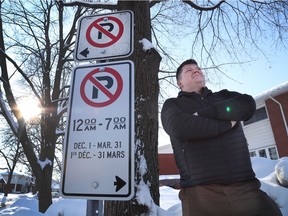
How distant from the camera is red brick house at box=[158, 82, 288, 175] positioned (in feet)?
42.9

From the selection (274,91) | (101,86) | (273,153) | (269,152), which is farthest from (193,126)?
(269,152)

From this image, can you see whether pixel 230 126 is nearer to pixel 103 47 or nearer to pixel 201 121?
pixel 201 121

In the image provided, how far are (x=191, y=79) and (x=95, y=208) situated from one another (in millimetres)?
1271

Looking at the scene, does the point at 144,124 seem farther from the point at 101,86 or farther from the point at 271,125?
the point at 271,125

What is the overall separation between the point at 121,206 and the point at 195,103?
1.20 meters

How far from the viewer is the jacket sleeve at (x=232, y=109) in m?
1.78

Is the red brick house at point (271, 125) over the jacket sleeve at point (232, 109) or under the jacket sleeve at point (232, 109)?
over

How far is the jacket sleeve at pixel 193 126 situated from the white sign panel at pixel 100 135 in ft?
1.14

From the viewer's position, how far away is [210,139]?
1.73 meters

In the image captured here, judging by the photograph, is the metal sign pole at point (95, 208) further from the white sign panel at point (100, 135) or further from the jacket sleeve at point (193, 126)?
the jacket sleeve at point (193, 126)

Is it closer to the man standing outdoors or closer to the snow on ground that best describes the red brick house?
the snow on ground

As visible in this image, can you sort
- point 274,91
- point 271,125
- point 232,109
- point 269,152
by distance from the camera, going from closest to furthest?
1. point 232,109
2. point 274,91
3. point 271,125
4. point 269,152

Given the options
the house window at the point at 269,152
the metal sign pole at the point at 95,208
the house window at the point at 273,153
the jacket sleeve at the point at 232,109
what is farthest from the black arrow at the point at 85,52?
the house window at the point at 273,153

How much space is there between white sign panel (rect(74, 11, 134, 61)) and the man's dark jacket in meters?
0.69
